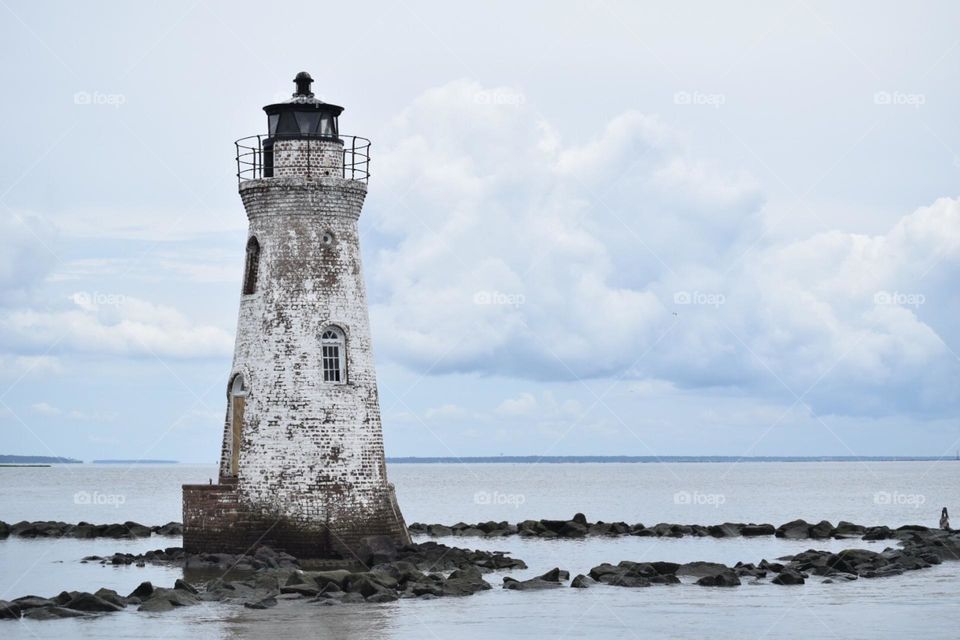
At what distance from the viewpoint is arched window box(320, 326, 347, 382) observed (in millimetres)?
29391

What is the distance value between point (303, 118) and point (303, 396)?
6.18 meters

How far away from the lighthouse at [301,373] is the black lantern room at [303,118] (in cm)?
3

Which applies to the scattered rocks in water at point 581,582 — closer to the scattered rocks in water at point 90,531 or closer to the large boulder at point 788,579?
the large boulder at point 788,579

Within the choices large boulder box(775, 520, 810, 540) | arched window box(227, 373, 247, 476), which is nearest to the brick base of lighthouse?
arched window box(227, 373, 247, 476)

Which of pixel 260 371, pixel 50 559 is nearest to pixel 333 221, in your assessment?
pixel 260 371

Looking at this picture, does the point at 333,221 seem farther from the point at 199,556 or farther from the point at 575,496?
the point at 575,496

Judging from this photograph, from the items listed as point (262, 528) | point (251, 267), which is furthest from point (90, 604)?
point (251, 267)

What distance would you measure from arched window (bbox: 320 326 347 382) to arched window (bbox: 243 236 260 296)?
2019 millimetres

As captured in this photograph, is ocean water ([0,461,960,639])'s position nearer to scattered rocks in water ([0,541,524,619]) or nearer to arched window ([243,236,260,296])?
scattered rocks in water ([0,541,524,619])

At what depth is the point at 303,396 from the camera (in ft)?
94.8

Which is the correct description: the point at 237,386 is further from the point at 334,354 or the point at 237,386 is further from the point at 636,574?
the point at 636,574

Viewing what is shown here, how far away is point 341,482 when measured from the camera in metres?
28.9

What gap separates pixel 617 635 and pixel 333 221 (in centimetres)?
1138

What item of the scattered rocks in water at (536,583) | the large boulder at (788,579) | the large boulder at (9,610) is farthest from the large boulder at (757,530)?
the large boulder at (9,610)
